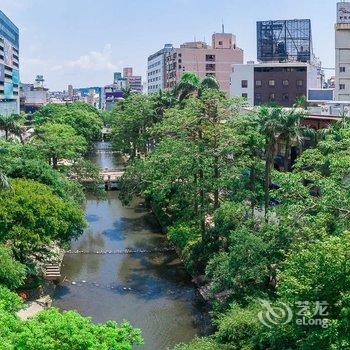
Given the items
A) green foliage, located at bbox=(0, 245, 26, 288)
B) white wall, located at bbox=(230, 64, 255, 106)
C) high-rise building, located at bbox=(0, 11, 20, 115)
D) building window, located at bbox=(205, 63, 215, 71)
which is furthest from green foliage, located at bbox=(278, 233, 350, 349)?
building window, located at bbox=(205, 63, 215, 71)

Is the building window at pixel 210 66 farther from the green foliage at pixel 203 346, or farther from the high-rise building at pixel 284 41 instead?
the green foliage at pixel 203 346

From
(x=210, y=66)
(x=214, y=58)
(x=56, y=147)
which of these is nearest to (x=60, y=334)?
(x=56, y=147)

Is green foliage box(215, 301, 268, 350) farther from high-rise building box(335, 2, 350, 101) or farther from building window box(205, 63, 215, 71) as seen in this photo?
building window box(205, 63, 215, 71)

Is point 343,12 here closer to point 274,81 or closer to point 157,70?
point 274,81

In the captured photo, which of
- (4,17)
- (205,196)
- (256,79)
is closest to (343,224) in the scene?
(205,196)

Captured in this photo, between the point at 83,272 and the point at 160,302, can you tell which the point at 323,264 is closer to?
the point at 160,302
